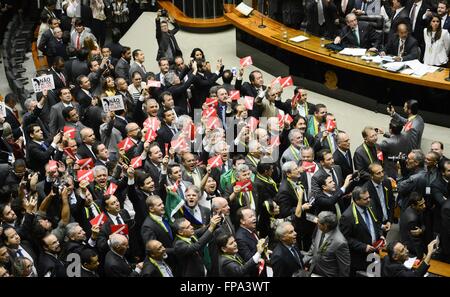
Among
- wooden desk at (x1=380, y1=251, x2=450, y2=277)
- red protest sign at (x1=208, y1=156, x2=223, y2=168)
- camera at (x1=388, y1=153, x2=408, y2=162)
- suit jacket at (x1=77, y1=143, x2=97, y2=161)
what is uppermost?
red protest sign at (x1=208, y1=156, x2=223, y2=168)

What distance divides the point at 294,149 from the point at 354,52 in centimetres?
384

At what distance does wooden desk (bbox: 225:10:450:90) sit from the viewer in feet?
37.3

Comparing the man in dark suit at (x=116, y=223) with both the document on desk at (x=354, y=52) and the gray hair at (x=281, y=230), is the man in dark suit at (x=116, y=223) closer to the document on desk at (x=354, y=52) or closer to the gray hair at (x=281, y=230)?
the gray hair at (x=281, y=230)

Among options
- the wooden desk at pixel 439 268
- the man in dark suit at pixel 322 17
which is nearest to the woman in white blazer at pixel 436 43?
the man in dark suit at pixel 322 17

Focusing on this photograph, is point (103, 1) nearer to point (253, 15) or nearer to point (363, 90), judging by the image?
point (253, 15)

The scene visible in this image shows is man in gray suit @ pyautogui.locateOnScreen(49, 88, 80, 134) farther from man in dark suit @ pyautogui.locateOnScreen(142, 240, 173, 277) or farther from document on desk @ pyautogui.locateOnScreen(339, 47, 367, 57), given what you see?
document on desk @ pyautogui.locateOnScreen(339, 47, 367, 57)

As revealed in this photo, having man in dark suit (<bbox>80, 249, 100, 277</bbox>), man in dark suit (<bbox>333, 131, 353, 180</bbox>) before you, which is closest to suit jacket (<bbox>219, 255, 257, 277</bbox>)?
man in dark suit (<bbox>80, 249, 100, 277</bbox>)

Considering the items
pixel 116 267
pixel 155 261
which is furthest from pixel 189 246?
pixel 116 267

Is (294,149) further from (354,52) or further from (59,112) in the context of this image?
(354,52)

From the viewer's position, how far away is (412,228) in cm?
825

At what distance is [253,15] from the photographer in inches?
577

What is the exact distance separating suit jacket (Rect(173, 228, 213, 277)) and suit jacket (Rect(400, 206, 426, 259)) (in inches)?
88.9

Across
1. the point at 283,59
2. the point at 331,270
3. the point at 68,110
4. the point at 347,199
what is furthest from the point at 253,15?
the point at 331,270

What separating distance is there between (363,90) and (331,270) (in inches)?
217
